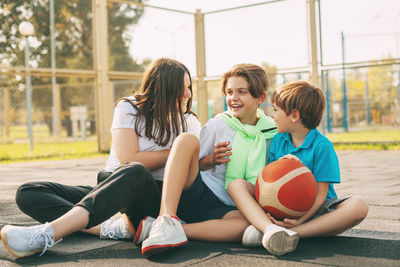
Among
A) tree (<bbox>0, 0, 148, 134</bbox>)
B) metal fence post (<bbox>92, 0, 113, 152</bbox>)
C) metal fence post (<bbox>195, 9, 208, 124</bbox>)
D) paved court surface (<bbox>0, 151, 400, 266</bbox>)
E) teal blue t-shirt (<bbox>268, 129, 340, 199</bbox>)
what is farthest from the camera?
tree (<bbox>0, 0, 148, 134</bbox>)

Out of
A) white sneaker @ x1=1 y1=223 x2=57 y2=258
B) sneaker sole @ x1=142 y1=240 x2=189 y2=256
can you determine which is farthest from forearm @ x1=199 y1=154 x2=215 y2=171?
white sneaker @ x1=1 y1=223 x2=57 y2=258

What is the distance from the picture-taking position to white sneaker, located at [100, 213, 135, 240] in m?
2.78

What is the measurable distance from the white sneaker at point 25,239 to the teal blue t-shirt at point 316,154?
1247 millimetres

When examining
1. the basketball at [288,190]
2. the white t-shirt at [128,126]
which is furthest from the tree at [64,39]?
the basketball at [288,190]

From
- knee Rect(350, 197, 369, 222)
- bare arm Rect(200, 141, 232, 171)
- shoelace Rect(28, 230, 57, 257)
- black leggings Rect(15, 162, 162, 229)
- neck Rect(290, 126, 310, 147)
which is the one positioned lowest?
shoelace Rect(28, 230, 57, 257)

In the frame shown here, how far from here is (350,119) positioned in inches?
587

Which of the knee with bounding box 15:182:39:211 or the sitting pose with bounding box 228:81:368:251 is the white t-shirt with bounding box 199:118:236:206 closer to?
the sitting pose with bounding box 228:81:368:251

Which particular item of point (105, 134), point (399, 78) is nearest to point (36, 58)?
point (105, 134)

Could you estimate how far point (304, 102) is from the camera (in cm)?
273

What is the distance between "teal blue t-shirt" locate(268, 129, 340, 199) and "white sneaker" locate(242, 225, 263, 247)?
42 centimetres

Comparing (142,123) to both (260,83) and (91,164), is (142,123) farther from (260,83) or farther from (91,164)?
(91,164)

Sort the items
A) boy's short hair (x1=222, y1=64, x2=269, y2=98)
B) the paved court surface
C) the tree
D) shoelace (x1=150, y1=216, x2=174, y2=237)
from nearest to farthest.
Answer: the paved court surface → shoelace (x1=150, y1=216, x2=174, y2=237) → boy's short hair (x1=222, y1=64, x2=269, y2=98) → the tree

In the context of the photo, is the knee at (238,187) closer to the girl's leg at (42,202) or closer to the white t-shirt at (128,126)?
the white t-shirt at (128,126)

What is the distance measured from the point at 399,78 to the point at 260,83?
12.6 m
